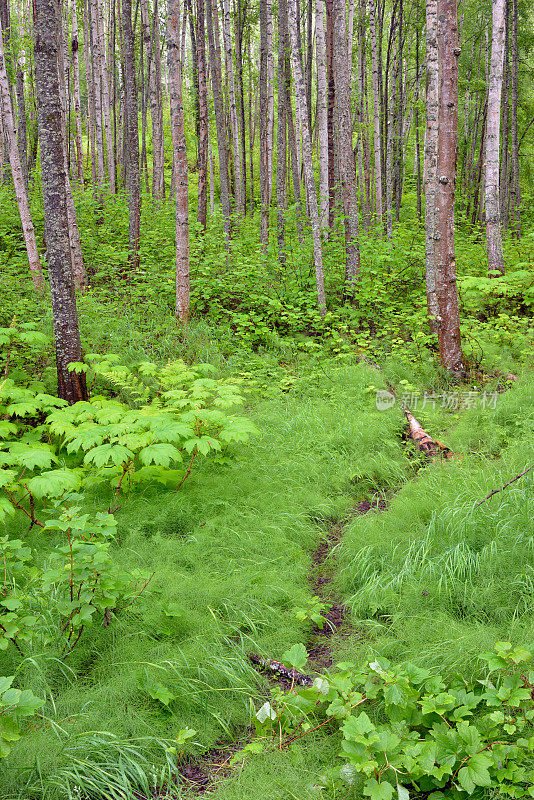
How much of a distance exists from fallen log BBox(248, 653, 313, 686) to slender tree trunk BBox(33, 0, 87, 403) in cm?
351

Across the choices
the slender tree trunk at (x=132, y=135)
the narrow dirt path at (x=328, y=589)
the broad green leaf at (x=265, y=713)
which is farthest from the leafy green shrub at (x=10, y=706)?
the slender tree trunk at (x=132, y=135)

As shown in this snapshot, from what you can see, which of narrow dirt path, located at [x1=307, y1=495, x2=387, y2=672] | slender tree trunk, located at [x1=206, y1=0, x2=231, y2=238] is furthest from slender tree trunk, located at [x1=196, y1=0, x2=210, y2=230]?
narrow dirt path, located at [x1=307, y1=495, x2=387, y2=672]

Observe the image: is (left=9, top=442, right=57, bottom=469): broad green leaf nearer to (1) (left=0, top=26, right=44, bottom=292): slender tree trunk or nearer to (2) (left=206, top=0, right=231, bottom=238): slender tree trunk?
(1) (left=0, top=26, right=44, bottom=292): slender tree trunk

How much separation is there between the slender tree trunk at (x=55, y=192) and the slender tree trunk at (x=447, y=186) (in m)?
4.70

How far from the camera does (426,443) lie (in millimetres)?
5629

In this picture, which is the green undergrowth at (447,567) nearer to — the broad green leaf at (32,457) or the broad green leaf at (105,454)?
the broad green leaf at (105,454)

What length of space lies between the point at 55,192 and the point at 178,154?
3770mm

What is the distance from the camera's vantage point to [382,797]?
199 centimetres

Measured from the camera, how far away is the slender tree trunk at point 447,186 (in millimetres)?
6566

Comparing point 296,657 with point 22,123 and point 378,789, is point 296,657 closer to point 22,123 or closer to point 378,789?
point 378,789

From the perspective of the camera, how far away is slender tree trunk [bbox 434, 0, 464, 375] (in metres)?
6.57

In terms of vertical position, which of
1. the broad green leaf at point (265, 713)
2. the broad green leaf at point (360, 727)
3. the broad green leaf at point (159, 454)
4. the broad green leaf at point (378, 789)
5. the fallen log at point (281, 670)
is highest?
the broad green leaf at point (159, 454)

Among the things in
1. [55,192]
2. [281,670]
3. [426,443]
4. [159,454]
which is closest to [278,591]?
[281,670]

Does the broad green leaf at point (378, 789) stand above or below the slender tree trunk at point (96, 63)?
below
